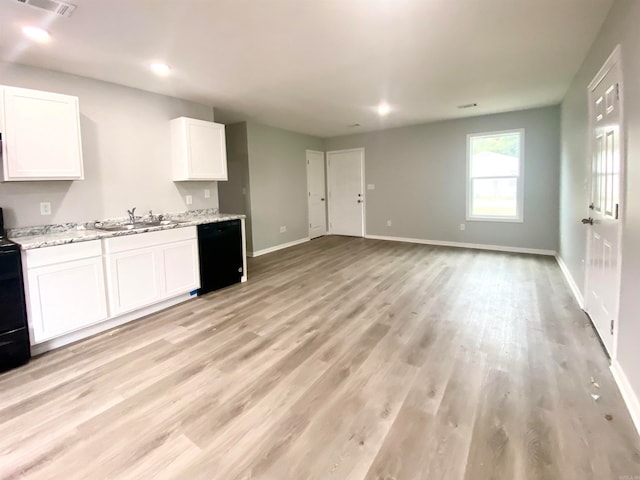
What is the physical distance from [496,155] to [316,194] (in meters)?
3.79

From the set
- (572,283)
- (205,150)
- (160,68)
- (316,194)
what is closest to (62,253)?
(160,68)

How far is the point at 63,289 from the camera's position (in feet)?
8.74

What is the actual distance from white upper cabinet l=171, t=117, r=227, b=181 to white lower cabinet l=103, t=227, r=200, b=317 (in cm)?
88

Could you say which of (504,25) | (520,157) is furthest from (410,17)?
(520,157)

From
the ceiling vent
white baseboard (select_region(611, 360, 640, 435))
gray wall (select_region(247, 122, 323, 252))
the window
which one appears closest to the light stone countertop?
the ceiling vent

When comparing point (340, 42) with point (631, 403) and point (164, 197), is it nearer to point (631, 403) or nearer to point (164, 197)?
point (164, 197)

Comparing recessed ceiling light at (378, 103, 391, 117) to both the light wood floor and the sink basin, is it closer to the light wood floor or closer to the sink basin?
the light wood floor

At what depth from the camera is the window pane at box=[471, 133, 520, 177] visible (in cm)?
562

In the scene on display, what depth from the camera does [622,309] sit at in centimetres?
200

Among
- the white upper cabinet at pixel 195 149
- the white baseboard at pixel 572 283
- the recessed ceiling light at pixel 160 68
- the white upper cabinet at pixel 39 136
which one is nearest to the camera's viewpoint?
the white upper cabinet at pixel 39 136

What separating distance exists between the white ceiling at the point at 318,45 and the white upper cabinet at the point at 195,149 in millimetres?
386

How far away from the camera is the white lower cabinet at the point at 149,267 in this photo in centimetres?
301

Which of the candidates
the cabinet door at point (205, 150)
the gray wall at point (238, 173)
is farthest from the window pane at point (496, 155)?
the cabinet door at point (205, 150)

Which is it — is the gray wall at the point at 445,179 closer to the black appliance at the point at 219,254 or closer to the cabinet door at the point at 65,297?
the black appliance at the point at 219,254
